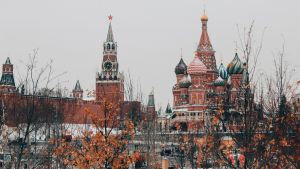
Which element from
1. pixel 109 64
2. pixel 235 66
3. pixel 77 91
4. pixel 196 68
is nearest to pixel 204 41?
pixel 235 66

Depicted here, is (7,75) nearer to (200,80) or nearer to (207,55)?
(207,55)

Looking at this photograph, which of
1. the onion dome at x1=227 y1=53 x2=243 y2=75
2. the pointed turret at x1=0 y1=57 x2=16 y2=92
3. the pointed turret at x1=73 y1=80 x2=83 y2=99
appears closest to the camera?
the onion dome at x1=227 y1=53 x2=243 y2=75

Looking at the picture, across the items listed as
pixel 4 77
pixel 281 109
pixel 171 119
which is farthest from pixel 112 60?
pixel 281 109

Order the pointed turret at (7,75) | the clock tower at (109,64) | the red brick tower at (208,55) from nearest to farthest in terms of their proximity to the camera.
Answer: the red brick tower at (208,55)
the pointed turret at (7,75)
the clock tower at (109,64)

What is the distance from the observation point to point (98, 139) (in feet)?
48.4

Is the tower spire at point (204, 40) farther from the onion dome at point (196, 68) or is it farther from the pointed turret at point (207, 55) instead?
the onion dome at point (196, 68)

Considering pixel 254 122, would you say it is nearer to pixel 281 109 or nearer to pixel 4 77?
pixel 281 109

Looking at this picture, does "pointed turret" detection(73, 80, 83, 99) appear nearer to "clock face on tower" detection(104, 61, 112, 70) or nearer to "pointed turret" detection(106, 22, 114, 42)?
"clock face on tower" detection(104, 61, 112, 70)

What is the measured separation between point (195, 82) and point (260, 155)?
55.1 meters

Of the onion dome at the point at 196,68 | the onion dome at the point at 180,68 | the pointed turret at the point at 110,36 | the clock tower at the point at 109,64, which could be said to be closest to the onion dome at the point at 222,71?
the onion dome at the point at 180,68

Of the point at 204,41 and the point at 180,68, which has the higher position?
the point at 204,41

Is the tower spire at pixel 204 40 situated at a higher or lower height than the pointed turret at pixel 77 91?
higher

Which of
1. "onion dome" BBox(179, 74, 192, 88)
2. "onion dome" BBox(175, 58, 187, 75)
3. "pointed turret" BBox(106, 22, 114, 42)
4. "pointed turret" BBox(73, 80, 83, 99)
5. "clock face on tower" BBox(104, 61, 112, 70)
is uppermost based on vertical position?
"pointed turret" BBox(106, 22, 114, 42)

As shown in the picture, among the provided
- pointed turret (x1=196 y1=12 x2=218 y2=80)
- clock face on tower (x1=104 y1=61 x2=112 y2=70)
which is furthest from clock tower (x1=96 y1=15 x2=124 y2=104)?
pointed turret (x1=196 y1=12 x2=218 y2=80)
